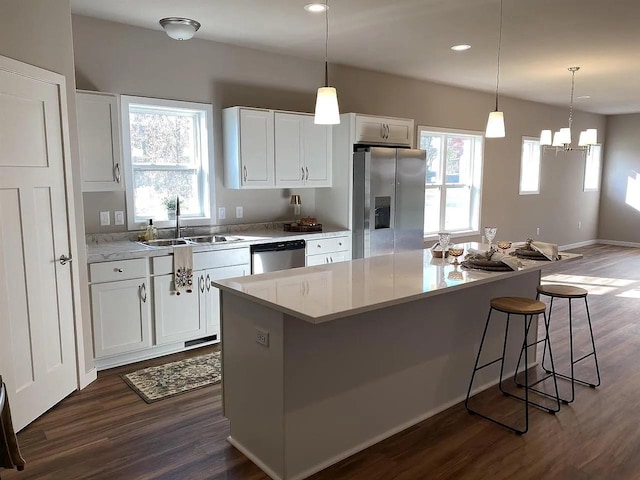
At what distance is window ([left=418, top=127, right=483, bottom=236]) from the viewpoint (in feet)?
22.5

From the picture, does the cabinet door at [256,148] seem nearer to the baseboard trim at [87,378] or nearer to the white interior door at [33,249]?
the white interior door at [33,249]

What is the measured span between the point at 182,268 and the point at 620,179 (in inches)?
383

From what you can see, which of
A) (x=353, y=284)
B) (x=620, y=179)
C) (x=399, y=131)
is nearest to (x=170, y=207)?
(x=353, y=284)

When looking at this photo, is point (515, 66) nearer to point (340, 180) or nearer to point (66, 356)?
point (340, 180)

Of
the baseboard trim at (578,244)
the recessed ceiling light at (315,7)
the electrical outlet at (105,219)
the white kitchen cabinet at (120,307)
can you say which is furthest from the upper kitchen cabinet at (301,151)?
the baseboard trim at (578,244)

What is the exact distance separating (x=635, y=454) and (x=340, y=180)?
11.4ft

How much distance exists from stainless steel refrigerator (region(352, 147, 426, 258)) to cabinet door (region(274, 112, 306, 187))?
1.96ft

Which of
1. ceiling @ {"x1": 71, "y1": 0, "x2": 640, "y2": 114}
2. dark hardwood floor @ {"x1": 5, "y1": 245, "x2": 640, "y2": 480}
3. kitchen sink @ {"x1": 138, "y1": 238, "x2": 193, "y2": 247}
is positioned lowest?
dark hardwood floor @ {"x1": 5, "y1": 245, "x2": 640, "y2": 480}

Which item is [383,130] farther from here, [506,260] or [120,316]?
[120,316]

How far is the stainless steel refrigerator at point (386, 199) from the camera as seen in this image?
16.6 feet

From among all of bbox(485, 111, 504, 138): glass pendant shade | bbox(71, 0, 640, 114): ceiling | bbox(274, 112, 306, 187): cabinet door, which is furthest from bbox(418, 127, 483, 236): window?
bbox(485, 111, 504, 138): glass pendant shade

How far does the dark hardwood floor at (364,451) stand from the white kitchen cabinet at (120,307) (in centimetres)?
29

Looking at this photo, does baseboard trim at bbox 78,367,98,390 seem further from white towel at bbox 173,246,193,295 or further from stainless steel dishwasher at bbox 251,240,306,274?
stainless steel dishwasher at bbox 251,240,306,274

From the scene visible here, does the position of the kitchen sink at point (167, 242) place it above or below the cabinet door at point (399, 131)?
below
